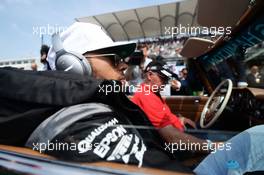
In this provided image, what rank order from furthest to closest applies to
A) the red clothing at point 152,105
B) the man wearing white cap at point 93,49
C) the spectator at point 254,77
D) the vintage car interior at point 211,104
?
the spectator at point 254,77 → the red clothing at point 152,105 → the man wearing white cap at point 93,49 → the vintage car interior at point 211,104

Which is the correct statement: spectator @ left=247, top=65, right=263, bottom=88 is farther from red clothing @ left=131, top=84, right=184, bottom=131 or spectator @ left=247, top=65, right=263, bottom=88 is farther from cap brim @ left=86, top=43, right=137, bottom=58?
cap brim @ left=86, top=43, right=137, bottom=58

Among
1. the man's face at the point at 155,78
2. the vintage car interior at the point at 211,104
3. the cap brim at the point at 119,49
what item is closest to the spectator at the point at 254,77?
the vintage car interior at the point at 211,104

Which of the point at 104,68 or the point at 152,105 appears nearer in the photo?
the point at 104,68

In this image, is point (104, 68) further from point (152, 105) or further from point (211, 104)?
point (211, 104)

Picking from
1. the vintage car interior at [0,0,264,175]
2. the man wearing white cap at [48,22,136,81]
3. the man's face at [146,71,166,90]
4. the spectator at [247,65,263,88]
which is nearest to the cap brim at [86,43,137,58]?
the man wearing white cap at [48,22,136,81]

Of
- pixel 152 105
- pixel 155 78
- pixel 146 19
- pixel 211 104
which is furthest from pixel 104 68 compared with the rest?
pixel 146 19

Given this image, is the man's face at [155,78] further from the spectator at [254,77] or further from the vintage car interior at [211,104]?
the spectator at [254,77]

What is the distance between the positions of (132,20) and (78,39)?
626cm

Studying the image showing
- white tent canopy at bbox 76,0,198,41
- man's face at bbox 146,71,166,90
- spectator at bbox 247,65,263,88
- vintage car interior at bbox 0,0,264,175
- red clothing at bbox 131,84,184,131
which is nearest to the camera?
vintage car interior at bbox 0,0,264,175

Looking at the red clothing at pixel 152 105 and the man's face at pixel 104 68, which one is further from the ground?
the man's face at pixel 104 68

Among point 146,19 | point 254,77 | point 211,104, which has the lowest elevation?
point 211,104

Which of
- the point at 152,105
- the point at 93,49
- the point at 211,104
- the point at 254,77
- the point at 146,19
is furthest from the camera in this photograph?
the point at 146,19

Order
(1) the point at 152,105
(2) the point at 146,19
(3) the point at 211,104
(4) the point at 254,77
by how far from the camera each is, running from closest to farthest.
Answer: (1) the point at 152,105 < (4) the point at 254,77 < (3) the point at 211,104 < (2) the point at 146,19

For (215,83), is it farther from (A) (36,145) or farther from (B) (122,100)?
(A) (36,145)
